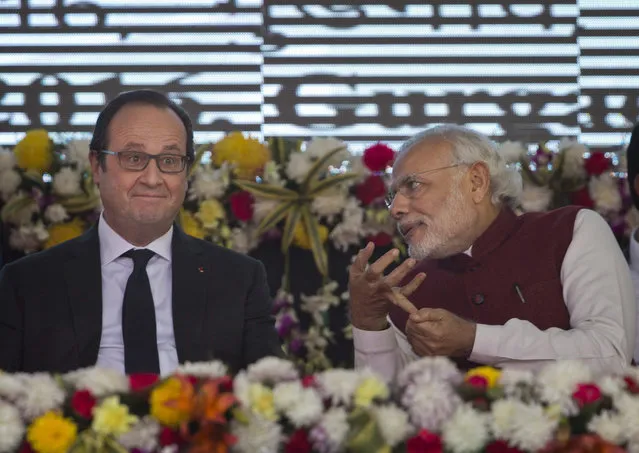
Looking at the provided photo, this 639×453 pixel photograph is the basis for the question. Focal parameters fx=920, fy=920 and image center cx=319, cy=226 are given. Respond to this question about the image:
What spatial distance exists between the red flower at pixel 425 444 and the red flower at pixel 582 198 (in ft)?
6.81

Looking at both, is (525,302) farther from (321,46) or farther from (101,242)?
(321,46)

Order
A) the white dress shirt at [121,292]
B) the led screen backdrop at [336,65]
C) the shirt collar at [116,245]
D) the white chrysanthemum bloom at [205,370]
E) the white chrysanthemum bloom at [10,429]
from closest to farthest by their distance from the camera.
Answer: the white chrysanthemum bloom at [10,429] < the white chrysanthemum bloom at [205,370] < the white dress shirt at [121,292] < the shirt collar at [116,245] < the led screen backdrop at [336,65]

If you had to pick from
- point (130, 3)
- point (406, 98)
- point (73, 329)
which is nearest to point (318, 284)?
point (73, 329)

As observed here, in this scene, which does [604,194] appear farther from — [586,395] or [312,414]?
[312,414]

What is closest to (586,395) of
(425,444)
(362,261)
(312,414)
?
(425,444)

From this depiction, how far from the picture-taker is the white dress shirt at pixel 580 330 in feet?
7.51

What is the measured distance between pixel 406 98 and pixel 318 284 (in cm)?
245

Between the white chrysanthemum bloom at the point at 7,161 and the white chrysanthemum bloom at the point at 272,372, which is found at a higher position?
the white chrysanthemum bloom at the point at 7,161

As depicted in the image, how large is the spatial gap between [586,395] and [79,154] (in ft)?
7.34

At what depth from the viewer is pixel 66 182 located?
125 inches

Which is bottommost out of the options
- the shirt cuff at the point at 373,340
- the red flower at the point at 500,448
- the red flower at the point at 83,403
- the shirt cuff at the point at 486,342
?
the shirt cuff at the point at 373,340

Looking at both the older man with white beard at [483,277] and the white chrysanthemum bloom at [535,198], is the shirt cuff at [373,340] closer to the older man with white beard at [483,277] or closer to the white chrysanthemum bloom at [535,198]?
the older man with white beard at [483,277]

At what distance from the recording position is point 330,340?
3.15 m

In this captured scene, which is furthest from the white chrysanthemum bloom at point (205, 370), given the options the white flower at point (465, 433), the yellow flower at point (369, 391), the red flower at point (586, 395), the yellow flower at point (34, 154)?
→ the yellow flower at point (34, 154)
